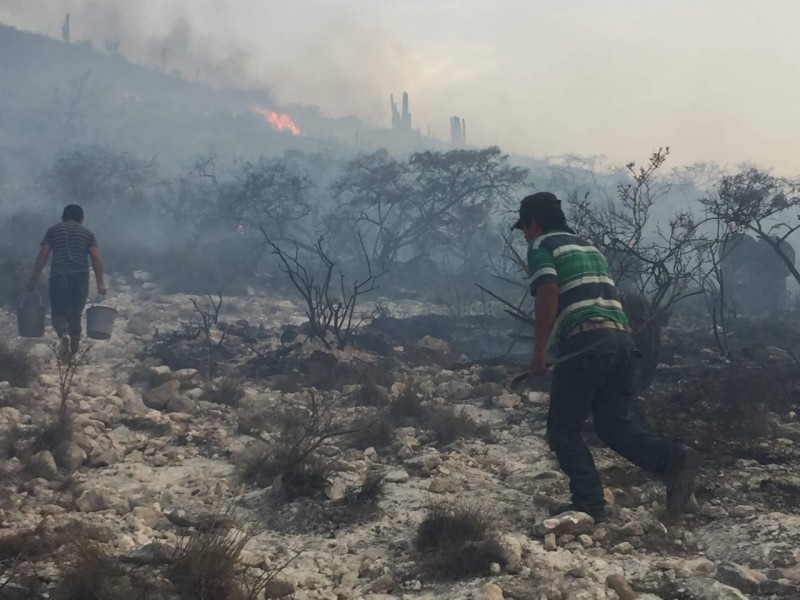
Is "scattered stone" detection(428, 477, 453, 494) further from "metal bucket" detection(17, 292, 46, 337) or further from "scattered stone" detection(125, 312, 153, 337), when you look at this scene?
A: "scattered stone" detection(125, 312, 153, 337)

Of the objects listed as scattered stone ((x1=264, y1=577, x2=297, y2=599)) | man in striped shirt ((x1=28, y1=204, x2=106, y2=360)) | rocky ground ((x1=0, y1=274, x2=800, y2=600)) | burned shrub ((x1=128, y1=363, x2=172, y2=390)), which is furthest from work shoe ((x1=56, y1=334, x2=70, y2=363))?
scattered stone ((x1=264, y1=577, x2=297, y2=599))

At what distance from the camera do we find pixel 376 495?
3.02 metres

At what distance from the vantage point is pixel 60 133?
1510 inches

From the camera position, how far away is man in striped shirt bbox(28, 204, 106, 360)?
5.79 m

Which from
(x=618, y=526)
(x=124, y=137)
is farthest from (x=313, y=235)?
(x=124, y=137)

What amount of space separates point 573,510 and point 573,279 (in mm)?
1053

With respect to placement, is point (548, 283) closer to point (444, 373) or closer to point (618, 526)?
point (618, 526)

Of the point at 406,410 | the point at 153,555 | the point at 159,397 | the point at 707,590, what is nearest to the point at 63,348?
the point at 159,397

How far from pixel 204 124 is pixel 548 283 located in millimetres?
55544

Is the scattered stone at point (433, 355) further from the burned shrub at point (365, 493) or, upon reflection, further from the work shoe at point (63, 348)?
the burned shrub at point (365, 493)

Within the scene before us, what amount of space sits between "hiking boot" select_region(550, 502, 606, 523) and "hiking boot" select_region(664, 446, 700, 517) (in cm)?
33

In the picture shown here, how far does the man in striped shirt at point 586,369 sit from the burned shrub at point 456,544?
0.53 m

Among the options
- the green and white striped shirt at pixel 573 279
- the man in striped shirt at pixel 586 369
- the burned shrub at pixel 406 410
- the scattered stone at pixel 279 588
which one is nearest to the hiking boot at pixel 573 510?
the man in striped shirt at pixel 586 369

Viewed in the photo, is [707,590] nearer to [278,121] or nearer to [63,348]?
[63,348]
